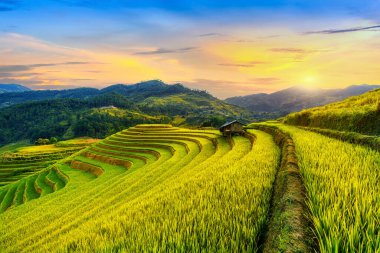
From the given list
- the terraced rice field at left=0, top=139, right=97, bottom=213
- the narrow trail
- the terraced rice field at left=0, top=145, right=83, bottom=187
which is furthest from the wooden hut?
the terraced rice field at left=0, top=145, right=83, bottom=187

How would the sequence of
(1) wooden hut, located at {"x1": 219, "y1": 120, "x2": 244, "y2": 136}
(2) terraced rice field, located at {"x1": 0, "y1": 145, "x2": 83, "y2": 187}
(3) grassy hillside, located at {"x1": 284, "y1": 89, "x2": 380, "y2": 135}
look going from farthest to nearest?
(2) terraced rice field, located at {"x1": 0, "y1": 145, "x2": 83, "y2": 187} → (1) wooden hut, located at {"x1": 219, "y1": 120, "x2": 244, "y2": 136} → (3) grassy hillside, located at {"x1": 284, "y1": 89, "x2": 380, "y2": 135}

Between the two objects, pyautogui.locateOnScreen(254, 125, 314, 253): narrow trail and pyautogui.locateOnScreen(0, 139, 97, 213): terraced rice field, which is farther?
pyautogui.locateOnScreen(0, 139, 97, 213): terraced rice field

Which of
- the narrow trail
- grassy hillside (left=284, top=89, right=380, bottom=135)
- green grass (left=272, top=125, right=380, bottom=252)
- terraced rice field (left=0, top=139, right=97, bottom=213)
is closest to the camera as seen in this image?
green grass (left=272, top=125, right=380, bottom=252)

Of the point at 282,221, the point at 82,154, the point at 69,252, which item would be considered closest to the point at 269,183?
the point at 282,221

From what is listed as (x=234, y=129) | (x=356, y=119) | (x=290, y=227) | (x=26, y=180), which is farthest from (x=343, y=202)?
(x=26, y=180)

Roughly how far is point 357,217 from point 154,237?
3513 mm

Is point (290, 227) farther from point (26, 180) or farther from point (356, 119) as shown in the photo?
point (26, 180)

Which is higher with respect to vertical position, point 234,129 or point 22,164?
point 234,129

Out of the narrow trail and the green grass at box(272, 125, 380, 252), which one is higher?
the green grass at box(272, 125, 380, 252)

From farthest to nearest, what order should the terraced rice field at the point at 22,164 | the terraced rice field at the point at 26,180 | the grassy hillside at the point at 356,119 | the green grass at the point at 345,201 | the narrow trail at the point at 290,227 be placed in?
the terraced rice field at the point at 22,164
the terraced rice field at the point at 26,180
the grassy hillside at the point at 356,119
the narrow trail at the point at 290,227
the green grass at the point at 345,201

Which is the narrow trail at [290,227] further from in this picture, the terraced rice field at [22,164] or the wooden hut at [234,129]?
the terraced rice field at [22,164]

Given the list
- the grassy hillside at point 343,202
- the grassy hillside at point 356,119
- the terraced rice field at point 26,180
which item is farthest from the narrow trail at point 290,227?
the terraced rice field at point 26,180

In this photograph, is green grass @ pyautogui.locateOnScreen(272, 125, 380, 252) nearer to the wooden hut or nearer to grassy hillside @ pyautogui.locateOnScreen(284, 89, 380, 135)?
grassy hillside @ pyautogui.locateOnScreen(284, 89, 380, 135)

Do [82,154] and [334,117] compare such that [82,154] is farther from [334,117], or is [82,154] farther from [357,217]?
[357,217]
